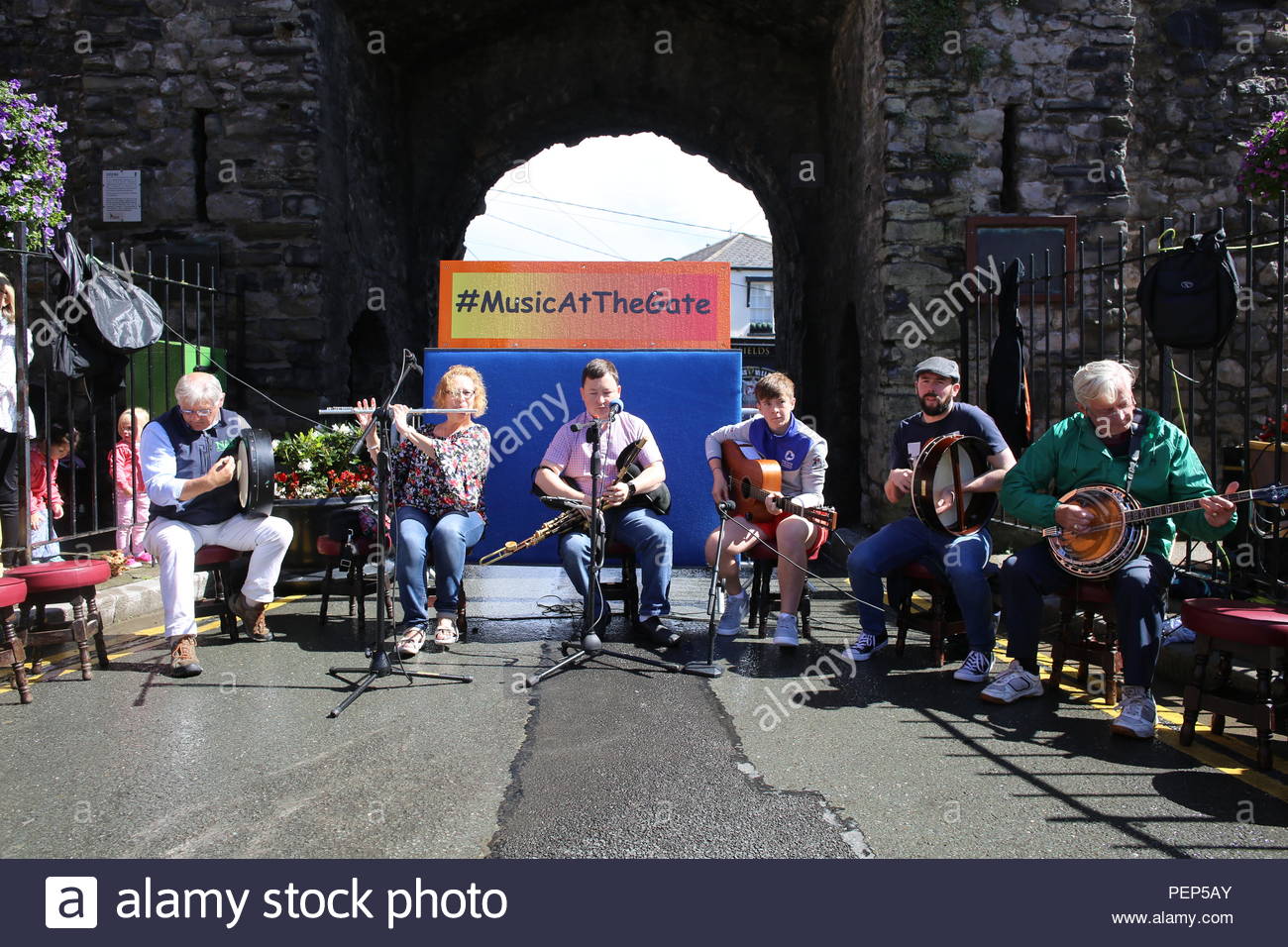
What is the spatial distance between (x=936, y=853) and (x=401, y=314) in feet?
34.8

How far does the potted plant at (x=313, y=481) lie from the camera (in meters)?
7.55

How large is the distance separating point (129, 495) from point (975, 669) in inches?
231

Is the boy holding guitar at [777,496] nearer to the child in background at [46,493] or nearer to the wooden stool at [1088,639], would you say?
the wooden stool at [1088,639]

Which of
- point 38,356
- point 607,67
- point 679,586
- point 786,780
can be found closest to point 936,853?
point 786,780

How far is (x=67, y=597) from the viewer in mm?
5070

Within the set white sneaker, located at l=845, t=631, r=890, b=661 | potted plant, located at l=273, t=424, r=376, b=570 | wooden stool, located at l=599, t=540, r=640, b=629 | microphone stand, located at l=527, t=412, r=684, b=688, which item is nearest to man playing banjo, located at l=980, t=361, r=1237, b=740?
white sneaker, located at l=845, t=631, r=890, b=661

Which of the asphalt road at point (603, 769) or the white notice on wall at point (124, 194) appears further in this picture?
the white notice on wall at point (124, 194)

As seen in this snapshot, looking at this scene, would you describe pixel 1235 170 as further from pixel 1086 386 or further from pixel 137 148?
pixel 137 148

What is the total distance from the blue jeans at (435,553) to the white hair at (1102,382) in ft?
10.4

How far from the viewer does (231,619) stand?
606 centimetres

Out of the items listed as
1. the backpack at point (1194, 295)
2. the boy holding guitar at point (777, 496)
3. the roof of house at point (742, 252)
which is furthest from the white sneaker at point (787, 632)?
the roof of house at point (742, 252)

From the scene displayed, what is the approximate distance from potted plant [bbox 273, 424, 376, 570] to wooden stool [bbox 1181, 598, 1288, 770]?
5245mm

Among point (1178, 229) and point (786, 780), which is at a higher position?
point (1178, 229)

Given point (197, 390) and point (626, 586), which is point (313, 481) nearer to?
point (197, 390)
